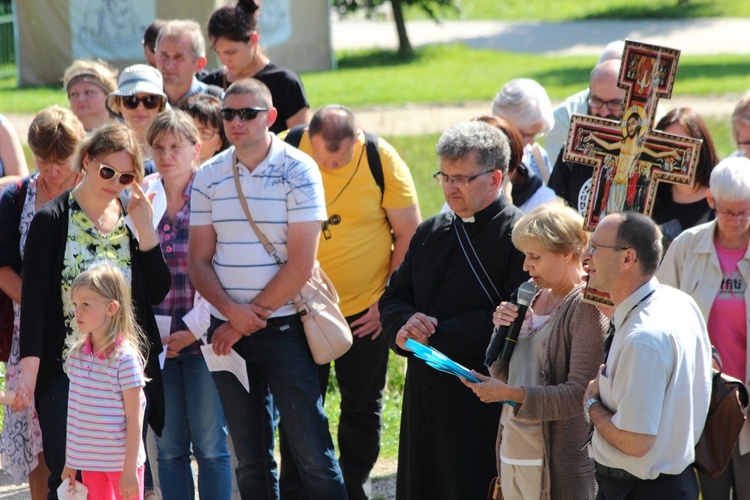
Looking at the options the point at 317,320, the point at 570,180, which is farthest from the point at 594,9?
the point at 317,320

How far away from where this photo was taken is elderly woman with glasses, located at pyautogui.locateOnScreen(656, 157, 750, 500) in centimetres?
431

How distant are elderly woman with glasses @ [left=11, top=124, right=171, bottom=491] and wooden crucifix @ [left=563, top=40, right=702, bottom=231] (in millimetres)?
1844

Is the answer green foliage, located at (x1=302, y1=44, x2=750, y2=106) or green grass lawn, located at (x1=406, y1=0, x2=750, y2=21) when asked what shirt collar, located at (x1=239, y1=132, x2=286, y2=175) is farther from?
green grass lawn, located at (x1=406, y1=0, x2=750, y2=21)

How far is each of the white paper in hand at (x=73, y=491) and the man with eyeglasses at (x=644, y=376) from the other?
1997 mm

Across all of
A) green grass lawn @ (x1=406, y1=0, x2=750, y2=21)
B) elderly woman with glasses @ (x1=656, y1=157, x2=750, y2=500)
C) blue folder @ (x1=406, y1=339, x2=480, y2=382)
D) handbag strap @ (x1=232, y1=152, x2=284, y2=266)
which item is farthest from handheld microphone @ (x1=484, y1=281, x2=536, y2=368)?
green grass lawn @ (x1=406, y1=0, x2=750, y2=21)

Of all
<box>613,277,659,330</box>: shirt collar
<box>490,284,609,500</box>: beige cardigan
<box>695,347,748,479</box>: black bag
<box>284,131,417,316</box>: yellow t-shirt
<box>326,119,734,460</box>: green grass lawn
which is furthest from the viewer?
<box>326,119,734,460</box>: green grass lawn

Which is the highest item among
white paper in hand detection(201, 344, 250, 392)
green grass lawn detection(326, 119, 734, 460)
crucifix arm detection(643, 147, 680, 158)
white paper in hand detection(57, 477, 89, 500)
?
A: crucifix arm detection(643, 147, 680, 158)

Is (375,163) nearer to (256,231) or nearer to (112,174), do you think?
(256,231)

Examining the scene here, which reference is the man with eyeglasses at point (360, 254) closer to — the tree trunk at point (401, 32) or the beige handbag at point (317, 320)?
the beige handbag at point (317, 320)

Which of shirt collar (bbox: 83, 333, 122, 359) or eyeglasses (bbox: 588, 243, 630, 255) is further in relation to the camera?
shirt collar (bbox: 83, 333, 122, 359)

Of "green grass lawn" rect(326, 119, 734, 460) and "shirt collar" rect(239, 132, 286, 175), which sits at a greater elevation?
"shirt collar" rect(239, 132, 286, 175)

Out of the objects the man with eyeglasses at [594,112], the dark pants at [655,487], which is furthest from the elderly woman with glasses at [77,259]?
the man with eyeglasses at [594,112]

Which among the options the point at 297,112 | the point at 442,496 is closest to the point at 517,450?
the point at 442,496

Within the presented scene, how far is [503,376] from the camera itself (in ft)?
13.5
